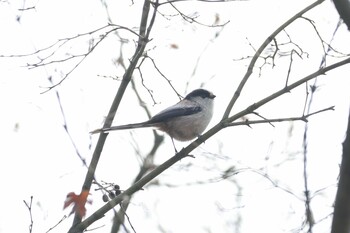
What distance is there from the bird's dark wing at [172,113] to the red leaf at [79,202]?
2018 millimetres

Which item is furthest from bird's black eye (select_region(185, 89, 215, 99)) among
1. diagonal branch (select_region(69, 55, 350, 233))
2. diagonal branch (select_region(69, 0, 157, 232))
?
diagonal branch (select_region(69, 55, 350, 233))

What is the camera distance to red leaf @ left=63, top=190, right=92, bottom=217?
4309mm

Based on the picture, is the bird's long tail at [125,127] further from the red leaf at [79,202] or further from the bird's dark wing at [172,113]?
the red leaf at [79,202]

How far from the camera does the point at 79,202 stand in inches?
171

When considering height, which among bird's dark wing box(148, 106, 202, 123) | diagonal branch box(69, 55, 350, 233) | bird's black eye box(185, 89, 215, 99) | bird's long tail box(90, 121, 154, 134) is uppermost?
bird's black eye box(185, 89, 215, 99)

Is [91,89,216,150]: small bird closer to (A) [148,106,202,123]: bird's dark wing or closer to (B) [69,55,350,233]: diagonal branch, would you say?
(A) [148,106,202,123]: bird's dark wing

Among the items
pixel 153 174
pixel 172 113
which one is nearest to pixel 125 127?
pixel 172 113

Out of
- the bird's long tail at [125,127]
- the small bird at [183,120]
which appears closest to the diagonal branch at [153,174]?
the bird's long tail at [125,127]

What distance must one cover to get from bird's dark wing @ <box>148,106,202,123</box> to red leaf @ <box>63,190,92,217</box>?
79.5 inches

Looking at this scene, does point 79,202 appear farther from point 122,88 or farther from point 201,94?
point 201,94

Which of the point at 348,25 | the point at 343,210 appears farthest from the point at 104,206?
the point at 343,210

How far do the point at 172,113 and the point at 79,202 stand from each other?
93.5 inches

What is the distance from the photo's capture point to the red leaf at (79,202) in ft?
14.1

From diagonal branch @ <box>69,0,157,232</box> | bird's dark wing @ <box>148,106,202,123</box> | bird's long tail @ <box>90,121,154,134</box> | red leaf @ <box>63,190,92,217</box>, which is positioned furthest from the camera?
bird's dark wing @ <box>148,106,202,123</box>
